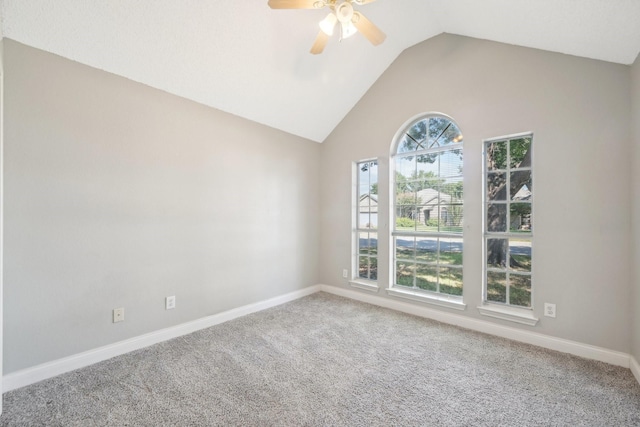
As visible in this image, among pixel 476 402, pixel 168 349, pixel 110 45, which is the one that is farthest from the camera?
pixel 168 349

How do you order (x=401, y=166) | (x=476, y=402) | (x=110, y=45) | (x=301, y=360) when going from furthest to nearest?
1. (x=401, y=166)
2. (x=301, y=360)
3. (x=110, y=45)
4. (x=476, y=402)

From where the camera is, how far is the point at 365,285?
3750mm

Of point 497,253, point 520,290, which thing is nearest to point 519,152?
point 497,253

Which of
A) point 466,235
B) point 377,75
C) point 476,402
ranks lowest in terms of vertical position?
point 476,402

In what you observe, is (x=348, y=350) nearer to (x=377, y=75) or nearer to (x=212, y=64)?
(x=212, y=64)

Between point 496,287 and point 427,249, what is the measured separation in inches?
31.4

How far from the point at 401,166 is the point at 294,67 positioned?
5.75 feet

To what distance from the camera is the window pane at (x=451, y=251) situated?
10.3 ft

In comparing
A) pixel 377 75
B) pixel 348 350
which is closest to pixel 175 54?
pixel 377 75

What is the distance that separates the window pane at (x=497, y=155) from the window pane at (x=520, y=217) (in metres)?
0.42

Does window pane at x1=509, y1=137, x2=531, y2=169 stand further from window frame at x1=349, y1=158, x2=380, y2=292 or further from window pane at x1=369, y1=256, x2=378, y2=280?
window pane at x1=369, y1=256, x2=378, y2=280

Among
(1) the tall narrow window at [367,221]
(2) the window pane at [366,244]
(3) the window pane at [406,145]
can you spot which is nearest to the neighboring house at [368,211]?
(1) the tall narrow window at [367,221]

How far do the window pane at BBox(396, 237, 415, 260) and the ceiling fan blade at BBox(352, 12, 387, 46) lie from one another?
2.25 meters

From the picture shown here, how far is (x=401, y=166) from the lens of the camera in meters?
3.57
